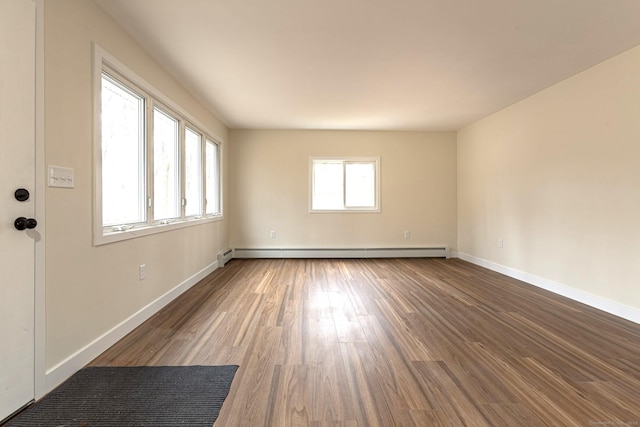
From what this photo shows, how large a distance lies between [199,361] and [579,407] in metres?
2.19

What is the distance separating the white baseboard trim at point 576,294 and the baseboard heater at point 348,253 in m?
1.18

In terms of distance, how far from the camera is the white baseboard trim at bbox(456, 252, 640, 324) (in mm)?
2793

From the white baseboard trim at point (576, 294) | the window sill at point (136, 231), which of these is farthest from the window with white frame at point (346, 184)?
the window sill at point (136, 231)

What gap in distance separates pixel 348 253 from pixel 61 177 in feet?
15.4

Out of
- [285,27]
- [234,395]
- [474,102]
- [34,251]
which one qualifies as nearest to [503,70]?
[474,102]

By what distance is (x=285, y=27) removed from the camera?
2420 mm

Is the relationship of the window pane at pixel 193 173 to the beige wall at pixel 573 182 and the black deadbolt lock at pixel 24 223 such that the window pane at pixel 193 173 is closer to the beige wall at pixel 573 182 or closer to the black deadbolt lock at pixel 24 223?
the black deadbolt lock at pixel 24 223

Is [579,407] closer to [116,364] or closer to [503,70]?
[116,364]

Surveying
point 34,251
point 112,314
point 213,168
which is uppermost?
point 213,168

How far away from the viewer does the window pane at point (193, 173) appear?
4047 millimetres

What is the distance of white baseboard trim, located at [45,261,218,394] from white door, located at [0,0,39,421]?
0.15 meters

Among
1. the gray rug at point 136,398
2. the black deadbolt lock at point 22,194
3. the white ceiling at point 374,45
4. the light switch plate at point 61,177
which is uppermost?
the white ceiling at point 374,45

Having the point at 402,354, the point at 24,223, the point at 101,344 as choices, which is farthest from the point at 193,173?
the point at 402,354

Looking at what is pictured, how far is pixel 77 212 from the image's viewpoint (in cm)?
193
